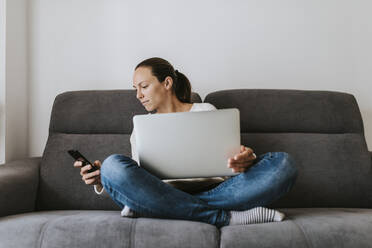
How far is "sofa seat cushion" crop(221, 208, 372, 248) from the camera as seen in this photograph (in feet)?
4.08

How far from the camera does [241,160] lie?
135 cm

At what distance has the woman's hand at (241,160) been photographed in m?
1.33

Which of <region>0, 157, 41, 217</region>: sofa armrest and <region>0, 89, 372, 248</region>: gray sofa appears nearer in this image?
<region>0, 89, 372, 248</region>: gray sofa

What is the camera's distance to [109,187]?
1424 mm

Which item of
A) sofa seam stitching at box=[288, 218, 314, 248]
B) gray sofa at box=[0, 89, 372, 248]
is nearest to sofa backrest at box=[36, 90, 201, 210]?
gray sofa at box=[0, 89, 372, 248]

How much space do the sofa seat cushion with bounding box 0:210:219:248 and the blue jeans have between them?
6cm

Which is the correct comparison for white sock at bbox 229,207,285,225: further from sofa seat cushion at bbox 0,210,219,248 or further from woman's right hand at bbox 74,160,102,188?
woman's right hand at bbox 74,160,102,188

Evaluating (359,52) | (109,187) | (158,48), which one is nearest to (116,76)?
(158,48)

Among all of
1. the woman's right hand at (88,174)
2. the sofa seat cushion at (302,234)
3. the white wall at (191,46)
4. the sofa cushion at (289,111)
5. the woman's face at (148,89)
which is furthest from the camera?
the white wall at (191,46)

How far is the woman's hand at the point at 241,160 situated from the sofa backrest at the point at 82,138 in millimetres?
663

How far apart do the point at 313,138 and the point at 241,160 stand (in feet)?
2.33

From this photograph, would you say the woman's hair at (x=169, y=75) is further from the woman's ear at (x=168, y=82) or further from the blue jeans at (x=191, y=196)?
the blue jeans at (x=191, y=196)

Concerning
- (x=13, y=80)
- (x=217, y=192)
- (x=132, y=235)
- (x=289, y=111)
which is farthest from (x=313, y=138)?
(x=13, y=80)

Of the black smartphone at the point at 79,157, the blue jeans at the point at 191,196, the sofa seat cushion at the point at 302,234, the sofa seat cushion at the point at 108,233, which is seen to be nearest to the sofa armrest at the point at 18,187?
the sofa seat cushion at the point at 108,233
